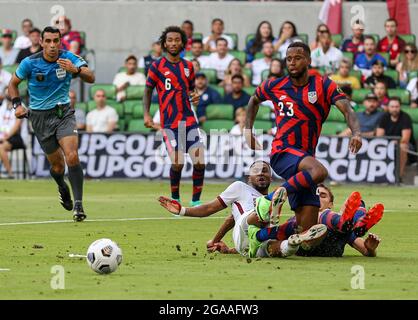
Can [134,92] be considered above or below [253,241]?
above

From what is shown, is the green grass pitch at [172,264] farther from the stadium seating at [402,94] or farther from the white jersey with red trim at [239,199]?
the stadium seating at [402,94]

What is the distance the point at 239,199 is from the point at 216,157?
12580 mm

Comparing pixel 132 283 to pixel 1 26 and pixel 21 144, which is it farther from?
pixel 1 26

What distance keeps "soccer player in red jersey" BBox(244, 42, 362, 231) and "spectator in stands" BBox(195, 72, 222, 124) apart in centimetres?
1325

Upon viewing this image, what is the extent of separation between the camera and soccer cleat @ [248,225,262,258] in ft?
39.4

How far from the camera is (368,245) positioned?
12148 millimetres

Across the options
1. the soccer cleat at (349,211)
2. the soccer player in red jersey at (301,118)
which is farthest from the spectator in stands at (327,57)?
the soccer cleat at (349,211)

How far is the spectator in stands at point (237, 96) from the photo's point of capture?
25.8 meters

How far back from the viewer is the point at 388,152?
80.5 feet

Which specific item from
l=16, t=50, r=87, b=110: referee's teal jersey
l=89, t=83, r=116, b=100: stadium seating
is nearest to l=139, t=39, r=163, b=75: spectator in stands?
l=89, t=83, r=116, b=100: stadium seating

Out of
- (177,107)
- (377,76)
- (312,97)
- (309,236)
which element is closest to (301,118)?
(312,97)

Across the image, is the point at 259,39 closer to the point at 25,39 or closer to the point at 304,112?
Result: the point at 25,39

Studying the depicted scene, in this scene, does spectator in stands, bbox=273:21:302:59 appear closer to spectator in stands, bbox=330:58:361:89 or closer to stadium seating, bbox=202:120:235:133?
spectator in stands, bbox=330:58:361:89
